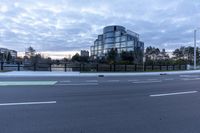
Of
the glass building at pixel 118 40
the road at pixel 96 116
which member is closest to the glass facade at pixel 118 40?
the glass building at pixel 118 40

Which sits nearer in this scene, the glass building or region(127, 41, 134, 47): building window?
region(127, 41, 134, 47): building window

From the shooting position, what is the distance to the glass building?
258 ft

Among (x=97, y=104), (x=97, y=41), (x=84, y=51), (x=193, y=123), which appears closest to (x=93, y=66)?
(x=97, y=104)

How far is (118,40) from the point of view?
85.1 metres

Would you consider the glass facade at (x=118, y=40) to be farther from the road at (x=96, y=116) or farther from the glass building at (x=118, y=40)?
the road at (x=96, y=116)

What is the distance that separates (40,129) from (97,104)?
2704mm

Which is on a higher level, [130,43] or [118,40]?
[118,40]

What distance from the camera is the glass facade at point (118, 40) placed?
78.8 meters

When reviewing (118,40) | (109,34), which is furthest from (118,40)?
(109,34)

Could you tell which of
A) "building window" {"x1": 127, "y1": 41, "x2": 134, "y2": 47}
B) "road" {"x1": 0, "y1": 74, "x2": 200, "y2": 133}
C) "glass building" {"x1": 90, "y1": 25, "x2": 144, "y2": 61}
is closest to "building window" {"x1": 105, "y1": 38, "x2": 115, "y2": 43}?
"glass building" {"x1": 90, "y1": 25, "x2": 144, "y2": 61}

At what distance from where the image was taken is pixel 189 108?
6.33 m

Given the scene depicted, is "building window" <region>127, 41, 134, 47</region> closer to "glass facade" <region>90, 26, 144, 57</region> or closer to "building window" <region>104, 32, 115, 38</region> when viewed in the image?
"glass facade" <region>90, 26, 144, 57</region>

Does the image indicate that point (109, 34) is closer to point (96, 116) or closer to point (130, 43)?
point (130, 43)

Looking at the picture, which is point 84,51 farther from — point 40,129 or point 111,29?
point 40,129
